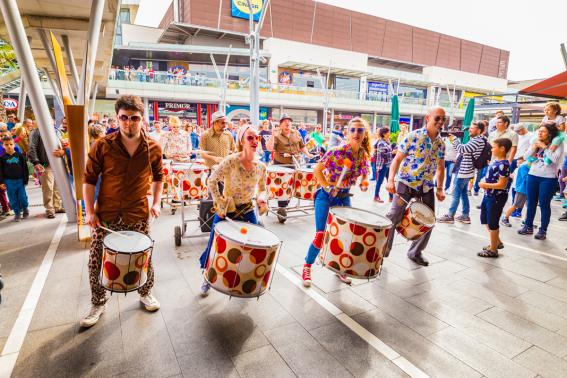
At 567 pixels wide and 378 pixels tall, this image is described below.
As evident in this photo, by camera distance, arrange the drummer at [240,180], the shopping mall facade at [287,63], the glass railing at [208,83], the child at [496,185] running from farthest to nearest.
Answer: the shopping mall facade at [287,63] → the glass railing at [208,83] → the child at [496,185] → the drummer at [240,180]

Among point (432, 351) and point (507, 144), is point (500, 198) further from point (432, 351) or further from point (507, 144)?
point (432, 351)

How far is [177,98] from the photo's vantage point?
28969mm

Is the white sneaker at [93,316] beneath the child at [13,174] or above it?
beneath

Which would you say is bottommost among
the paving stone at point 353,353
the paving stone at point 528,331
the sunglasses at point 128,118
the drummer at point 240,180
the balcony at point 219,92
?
the paving stone at point 353,353

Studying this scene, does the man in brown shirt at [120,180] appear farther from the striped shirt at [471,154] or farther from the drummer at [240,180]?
the striped shirt at [471,154]

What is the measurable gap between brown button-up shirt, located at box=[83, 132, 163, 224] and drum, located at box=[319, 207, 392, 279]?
183cm

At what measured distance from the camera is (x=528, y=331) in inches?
123

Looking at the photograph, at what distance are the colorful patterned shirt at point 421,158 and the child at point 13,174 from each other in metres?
7.08

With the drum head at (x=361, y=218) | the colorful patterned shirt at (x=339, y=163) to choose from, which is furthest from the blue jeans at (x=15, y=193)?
the drum head at (x=361, y=218)

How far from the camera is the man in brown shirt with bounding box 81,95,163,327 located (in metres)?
2.87

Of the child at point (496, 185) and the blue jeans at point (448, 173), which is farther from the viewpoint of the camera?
the blue jeans at point (448, 173)

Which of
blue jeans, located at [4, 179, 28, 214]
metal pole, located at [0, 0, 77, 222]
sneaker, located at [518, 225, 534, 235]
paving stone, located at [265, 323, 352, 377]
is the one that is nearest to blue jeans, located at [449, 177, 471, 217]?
sneaker, located at [518, 225, 534, 235]

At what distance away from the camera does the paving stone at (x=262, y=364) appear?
8.31 ft

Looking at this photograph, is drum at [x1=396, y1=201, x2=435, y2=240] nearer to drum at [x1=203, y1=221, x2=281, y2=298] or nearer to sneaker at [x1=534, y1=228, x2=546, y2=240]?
drum at [x1=203, y1=221, x2=281, y2=298]
